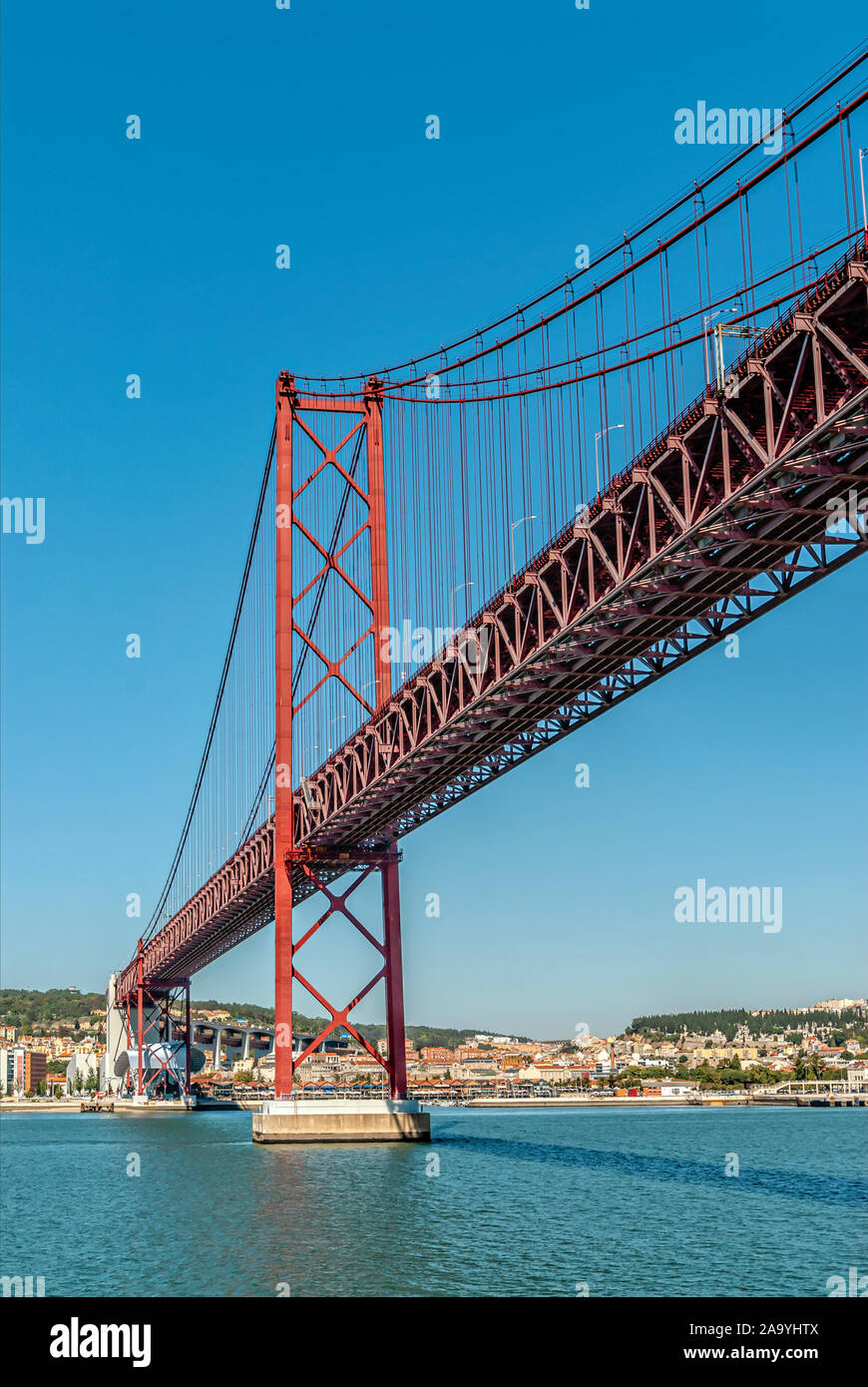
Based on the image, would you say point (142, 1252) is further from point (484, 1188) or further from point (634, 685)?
point (634, 685)

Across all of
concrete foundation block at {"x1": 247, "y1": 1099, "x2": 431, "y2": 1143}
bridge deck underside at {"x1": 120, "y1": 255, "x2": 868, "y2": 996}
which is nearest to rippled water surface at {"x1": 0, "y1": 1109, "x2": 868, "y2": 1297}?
concrete foundation block at {"x1": 247, "y1": 1099, "x2": 431, "y2": 1143}

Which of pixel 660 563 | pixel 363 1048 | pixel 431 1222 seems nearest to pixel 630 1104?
Result: pixel 363 1048

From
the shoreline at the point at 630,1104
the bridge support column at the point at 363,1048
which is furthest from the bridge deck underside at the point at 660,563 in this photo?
the shoreline at the point at 630,1104

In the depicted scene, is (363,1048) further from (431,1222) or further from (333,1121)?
(431,1222)

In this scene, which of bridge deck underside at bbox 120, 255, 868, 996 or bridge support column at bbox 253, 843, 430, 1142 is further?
bridge support column at bbox 253, 843, 430, 1142

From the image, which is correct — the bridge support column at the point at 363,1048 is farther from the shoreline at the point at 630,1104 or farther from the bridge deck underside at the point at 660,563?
the shoreline at the point at 630,1104

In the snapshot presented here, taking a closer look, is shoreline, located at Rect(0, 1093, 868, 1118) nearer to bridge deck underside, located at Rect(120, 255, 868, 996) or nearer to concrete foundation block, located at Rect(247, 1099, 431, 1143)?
concrete foundation block, located at Rect(247, 1099, 431, 1143)
